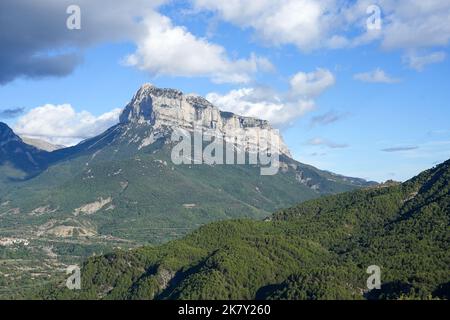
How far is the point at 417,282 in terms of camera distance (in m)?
154

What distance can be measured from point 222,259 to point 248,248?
1690 centimetres
